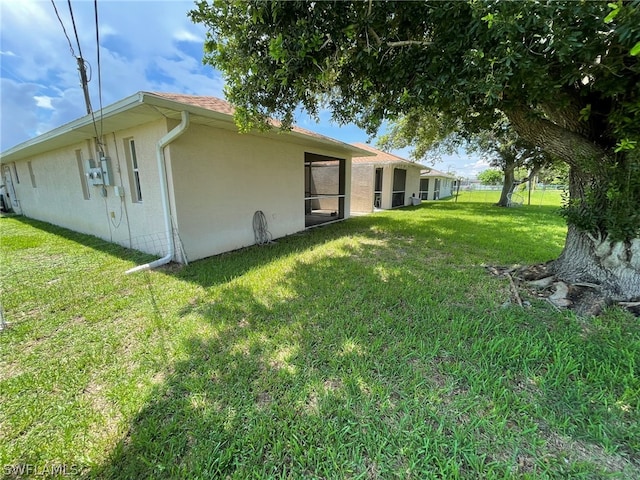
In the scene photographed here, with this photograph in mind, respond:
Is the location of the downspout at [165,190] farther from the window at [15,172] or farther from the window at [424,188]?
the window at [424,188]

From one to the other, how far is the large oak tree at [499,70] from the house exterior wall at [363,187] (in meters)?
9.89

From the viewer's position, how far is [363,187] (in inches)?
555

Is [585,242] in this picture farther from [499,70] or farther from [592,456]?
[592,456]

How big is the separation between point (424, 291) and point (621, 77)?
2925mm

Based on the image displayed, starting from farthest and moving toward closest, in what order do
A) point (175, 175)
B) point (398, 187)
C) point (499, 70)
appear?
point (398, 187) → point (175, 175) → point (499, 70)

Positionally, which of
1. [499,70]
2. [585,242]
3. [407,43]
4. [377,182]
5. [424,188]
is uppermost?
[407,43]

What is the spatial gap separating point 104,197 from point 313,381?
7.23m

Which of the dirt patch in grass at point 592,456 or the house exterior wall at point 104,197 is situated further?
the house exterior wall at point 104,197

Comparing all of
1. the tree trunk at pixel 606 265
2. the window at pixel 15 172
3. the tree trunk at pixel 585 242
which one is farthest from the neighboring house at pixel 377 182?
the window at pixel 15 172

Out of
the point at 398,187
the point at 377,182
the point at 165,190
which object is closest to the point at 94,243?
the point at 165,190

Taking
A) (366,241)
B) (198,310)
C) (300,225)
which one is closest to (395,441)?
(198,310)

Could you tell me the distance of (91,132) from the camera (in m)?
5.87

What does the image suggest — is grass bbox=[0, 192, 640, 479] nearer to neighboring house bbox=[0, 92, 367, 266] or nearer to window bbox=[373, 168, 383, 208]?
neighboring house bbox=[0, 92, 367, 266]

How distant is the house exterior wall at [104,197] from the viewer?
532 centimetres
